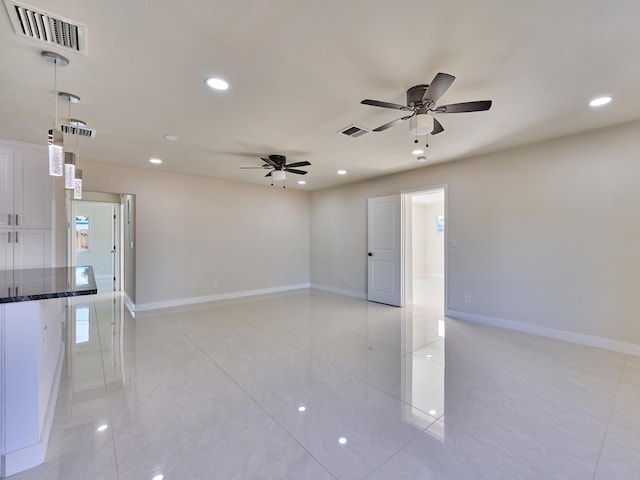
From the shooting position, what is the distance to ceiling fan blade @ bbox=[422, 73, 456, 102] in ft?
6.29

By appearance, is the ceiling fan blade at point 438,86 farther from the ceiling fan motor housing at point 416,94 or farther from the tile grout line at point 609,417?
the tile grout line at point 609,417

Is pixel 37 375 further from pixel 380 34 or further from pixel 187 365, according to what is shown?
pixel 380 34

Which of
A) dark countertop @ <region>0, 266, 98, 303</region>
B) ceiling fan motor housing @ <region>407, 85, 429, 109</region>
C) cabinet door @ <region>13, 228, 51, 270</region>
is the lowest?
dark countertop @ <region>0, 266, 98, 303</region>

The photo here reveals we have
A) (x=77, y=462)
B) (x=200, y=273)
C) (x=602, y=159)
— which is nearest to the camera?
(x=77, y=462)

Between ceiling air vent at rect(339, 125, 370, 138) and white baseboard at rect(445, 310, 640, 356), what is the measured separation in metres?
3.35

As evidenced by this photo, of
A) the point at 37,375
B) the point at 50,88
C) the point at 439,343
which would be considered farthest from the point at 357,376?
the point at 50,88

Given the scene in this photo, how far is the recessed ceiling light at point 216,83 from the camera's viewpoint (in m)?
2.35

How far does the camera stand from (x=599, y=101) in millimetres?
2773

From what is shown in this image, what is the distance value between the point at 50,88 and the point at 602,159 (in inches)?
228

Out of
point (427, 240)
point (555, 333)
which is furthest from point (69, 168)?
point (427, 240)

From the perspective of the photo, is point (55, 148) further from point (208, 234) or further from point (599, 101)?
point (599, 101)

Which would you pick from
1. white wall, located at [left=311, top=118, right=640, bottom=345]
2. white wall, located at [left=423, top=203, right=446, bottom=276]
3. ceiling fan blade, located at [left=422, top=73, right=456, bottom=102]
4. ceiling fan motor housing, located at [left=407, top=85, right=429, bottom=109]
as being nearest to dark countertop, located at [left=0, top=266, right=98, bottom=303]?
ceiling fan blade, located at [left=422, top=73, right=456, bottom=102]

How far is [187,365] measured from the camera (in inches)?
122

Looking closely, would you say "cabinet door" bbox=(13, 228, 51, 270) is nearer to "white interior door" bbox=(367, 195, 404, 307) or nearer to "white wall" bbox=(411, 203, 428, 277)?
"white interior door" bbox=(367, 195, 404, 307)
